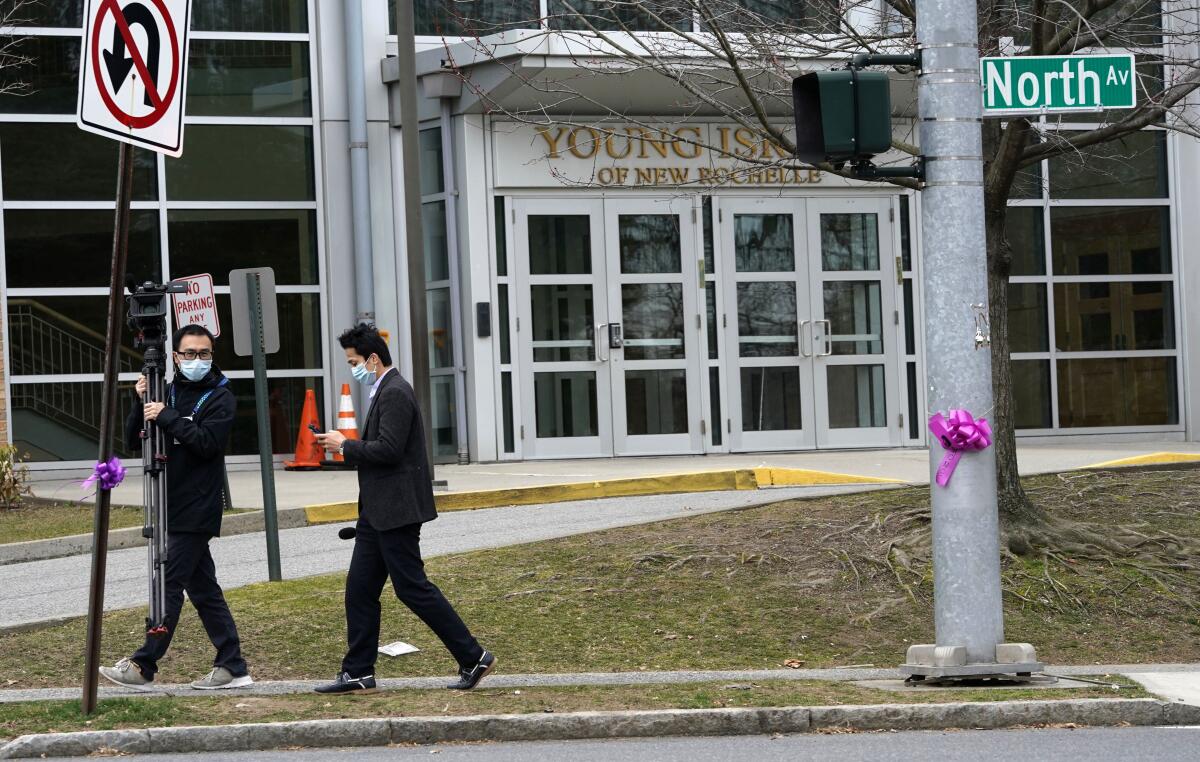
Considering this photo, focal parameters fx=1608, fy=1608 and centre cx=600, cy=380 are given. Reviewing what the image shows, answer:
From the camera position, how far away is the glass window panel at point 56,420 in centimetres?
→ 2027

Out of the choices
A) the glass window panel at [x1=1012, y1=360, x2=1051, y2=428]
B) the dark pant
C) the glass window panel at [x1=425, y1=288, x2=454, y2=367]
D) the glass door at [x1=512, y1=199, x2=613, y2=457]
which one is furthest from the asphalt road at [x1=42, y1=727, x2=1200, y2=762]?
the glass window panel at [x1=1012, y1=360, x2=1051, y2=428]

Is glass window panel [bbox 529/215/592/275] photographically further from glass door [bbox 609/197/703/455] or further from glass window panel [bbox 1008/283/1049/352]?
glass window panel [bbox 1008/283/1049/352]

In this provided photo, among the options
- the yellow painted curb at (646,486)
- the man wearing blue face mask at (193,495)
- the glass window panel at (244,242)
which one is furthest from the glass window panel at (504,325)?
the man wearing blue face mask at (193,495)

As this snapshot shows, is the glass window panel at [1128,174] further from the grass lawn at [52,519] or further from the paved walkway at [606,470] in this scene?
the grass lawn at [52,519]

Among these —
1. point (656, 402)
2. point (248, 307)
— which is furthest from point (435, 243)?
point (248, 307)

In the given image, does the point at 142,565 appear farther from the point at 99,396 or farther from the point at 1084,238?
the point at 1084,238

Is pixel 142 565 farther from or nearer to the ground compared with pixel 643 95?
nearer to the ground

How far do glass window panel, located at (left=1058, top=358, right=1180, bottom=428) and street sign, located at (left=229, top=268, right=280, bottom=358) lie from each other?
13339 mm

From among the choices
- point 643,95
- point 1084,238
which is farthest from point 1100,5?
point 1084,238

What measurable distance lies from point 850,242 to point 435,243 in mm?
5584

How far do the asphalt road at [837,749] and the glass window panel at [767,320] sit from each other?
1386 centimetres

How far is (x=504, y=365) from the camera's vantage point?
20.6 m

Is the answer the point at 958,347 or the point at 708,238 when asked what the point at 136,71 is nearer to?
the point at 958,347

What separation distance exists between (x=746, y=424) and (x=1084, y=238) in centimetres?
583
